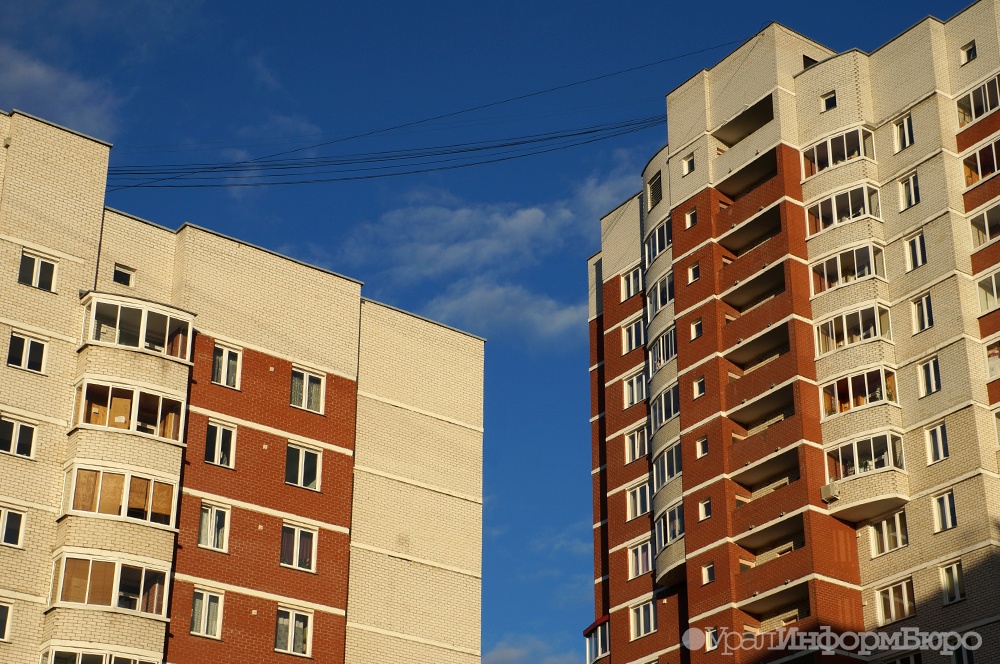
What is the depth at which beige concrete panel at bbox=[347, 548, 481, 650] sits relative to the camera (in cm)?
6166

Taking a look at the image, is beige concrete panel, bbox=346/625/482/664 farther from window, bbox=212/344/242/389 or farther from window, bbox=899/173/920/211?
window, bbox=899/173/920/211

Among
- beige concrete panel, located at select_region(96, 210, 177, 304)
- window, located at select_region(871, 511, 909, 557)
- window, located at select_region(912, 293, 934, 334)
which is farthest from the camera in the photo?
window, located at select_region(912, 293, 934, 334)

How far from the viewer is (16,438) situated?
54875 millimetres

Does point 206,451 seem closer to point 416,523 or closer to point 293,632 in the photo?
point 293,632

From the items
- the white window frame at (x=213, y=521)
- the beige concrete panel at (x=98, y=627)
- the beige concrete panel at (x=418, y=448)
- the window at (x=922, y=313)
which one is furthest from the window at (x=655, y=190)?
the beige concrete panel at (x=98, y=627)

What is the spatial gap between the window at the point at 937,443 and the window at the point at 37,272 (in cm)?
3616

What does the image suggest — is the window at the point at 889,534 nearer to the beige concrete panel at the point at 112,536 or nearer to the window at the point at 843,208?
the window at the point at 843,208

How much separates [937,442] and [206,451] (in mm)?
30151

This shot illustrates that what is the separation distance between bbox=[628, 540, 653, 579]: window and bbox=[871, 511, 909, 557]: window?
12.8m

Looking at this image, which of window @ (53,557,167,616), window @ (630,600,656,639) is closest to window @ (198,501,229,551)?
window @ (53,557,167,616)

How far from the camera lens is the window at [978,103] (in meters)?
68.8

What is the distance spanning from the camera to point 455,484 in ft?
219

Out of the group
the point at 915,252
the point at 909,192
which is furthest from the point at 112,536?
the point at 909,192

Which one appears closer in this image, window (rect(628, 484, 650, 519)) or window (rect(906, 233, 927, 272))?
window (rect(906, 233, 927, 272))
